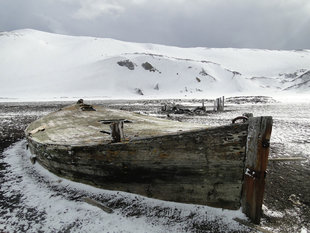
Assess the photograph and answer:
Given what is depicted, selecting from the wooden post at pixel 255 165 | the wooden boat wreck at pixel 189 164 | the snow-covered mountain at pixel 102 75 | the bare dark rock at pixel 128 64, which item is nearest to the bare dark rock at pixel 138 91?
the snow-covered mountain at pixel 102 75

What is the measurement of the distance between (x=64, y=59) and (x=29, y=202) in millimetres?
82192

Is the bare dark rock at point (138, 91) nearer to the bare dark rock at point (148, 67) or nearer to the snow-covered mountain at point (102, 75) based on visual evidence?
the snow-covered mountain at point (102, 75)

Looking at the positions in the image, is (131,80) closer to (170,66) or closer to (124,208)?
(170,66)

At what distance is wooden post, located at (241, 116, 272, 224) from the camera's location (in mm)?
2951

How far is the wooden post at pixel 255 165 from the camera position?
9.68 ft

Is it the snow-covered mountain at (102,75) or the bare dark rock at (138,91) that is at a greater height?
the snow-covered mountain at (102,75)

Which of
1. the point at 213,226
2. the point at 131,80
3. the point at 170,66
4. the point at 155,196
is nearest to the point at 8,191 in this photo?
the point at 155,196

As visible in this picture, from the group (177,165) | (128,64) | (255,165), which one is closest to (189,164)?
(177,165)

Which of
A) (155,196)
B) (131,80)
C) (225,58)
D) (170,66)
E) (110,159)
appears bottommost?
(155,196)

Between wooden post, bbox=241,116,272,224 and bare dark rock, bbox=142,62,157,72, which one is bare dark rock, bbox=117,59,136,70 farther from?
wooden post, bbox=241,116,272,224

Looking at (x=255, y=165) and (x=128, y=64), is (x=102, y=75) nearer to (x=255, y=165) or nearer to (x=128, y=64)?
(x=128, y=64)

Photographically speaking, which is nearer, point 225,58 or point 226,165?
point 226,165

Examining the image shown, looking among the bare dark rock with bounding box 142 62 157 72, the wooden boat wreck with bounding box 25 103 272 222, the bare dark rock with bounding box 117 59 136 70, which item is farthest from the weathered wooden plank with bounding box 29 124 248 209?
the bare dark rock with bounding box 142 62 157 72

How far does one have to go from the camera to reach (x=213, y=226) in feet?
10.6
